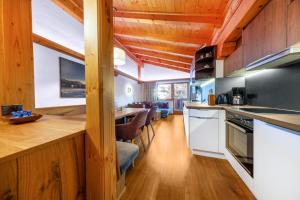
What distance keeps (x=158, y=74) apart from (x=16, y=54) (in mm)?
7310

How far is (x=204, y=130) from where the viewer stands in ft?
7.46

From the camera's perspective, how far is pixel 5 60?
1.18 m

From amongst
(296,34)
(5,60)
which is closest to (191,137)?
(296,34)

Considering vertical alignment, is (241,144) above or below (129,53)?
below

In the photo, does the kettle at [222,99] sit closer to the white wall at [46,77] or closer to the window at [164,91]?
the white wall at [46,77]

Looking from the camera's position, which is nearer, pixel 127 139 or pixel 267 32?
pixel 267 32

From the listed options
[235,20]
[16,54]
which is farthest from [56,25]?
[235,20]

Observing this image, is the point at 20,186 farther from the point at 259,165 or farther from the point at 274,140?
the point at 259,165

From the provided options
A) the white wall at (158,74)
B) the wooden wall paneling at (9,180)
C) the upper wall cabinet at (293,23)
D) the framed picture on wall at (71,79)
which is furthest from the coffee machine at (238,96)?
the white wall at (158,74)

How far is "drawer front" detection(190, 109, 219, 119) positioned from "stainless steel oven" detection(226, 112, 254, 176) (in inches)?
8.5

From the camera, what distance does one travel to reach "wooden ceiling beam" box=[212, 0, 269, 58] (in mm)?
1545

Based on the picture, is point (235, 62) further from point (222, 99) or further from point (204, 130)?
point (204, 130)

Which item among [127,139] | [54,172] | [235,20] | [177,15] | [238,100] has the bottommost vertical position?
[127,139]

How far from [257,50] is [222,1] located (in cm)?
97
